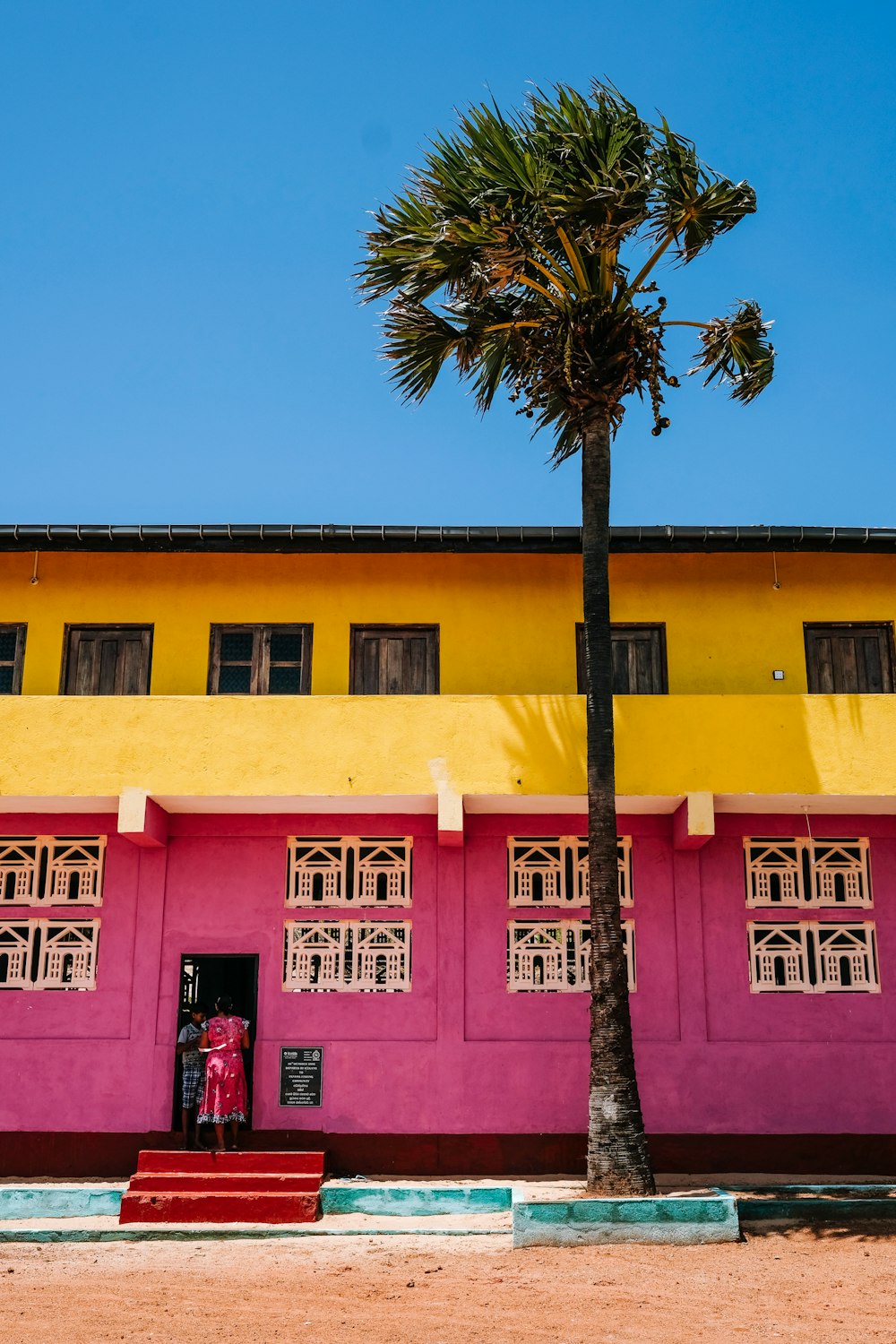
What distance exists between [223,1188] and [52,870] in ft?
12.6

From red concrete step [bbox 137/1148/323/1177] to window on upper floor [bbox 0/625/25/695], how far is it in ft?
18.0

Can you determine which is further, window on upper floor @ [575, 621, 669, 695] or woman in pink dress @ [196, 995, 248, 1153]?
window on upper floor @ [575, 621, 669, 695]

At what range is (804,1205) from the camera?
38.4 ft

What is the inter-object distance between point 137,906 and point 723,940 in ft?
19.6

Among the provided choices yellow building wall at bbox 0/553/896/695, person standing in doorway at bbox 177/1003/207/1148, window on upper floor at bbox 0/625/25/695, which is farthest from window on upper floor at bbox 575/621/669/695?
window on upper floor at bbox 0/625/25/695

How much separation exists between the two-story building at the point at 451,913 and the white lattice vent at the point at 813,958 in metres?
0.03

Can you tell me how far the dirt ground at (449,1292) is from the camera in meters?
8.91

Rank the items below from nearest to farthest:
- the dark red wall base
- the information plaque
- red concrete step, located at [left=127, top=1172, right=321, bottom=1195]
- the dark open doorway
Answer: red concrete step, located at [left=127, top=1172, right=321, bottom=1195] → the dark red wall base → the information plaque → the dark open doorway

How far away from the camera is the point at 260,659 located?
15.8 meters

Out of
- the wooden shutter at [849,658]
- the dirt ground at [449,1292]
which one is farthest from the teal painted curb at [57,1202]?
the wooden shutter at [849,658]

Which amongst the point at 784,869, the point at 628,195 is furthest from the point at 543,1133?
the point at 628,195

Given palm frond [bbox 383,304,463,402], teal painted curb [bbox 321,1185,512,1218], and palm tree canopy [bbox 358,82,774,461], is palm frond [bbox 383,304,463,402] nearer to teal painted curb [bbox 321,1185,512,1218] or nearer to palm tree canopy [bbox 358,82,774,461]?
palm tree canopy [bbox 358,82,774,461]

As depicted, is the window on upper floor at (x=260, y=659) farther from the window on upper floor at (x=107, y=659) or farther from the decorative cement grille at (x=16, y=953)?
the decorative cement grille at (x=16, y=953)

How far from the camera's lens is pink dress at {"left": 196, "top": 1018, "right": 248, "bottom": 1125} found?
13.4 m
